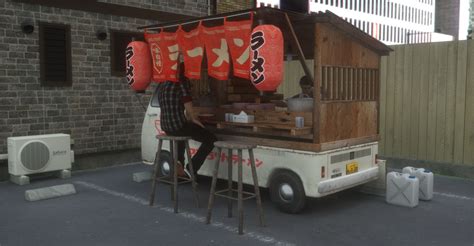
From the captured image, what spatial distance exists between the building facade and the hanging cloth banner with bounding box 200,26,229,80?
394 centimetres

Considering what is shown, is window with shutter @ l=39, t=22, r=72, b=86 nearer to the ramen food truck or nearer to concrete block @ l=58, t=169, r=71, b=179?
concrete block @ l=58, t=169, r=71, b=179

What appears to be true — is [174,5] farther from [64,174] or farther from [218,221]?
[218,221]

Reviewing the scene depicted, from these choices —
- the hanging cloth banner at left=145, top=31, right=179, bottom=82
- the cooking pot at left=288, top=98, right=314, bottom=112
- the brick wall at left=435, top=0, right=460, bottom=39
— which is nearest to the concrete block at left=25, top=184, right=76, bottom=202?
the hanging cloth banner at left=145, top=31, right=179, bottom=82

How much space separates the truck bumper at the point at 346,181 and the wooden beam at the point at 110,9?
21.0ft

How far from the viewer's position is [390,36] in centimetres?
9350

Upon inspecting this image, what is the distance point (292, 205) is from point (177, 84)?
8.55ft

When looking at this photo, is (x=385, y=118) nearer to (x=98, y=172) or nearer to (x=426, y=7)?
(x=98, y=172)

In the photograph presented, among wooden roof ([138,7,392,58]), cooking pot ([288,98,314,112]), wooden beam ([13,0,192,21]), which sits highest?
wooden beam ([13,0,192,21])

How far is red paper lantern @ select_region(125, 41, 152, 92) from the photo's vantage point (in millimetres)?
7922

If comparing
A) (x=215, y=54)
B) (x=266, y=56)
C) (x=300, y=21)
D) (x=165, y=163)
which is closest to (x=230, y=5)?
(x=165, y=163)

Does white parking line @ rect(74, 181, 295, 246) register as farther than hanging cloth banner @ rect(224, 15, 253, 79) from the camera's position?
No

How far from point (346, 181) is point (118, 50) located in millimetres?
6227

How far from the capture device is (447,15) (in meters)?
44.8

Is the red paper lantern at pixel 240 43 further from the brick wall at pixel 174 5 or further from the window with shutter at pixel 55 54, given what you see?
the brick wall at pixel 174 5
